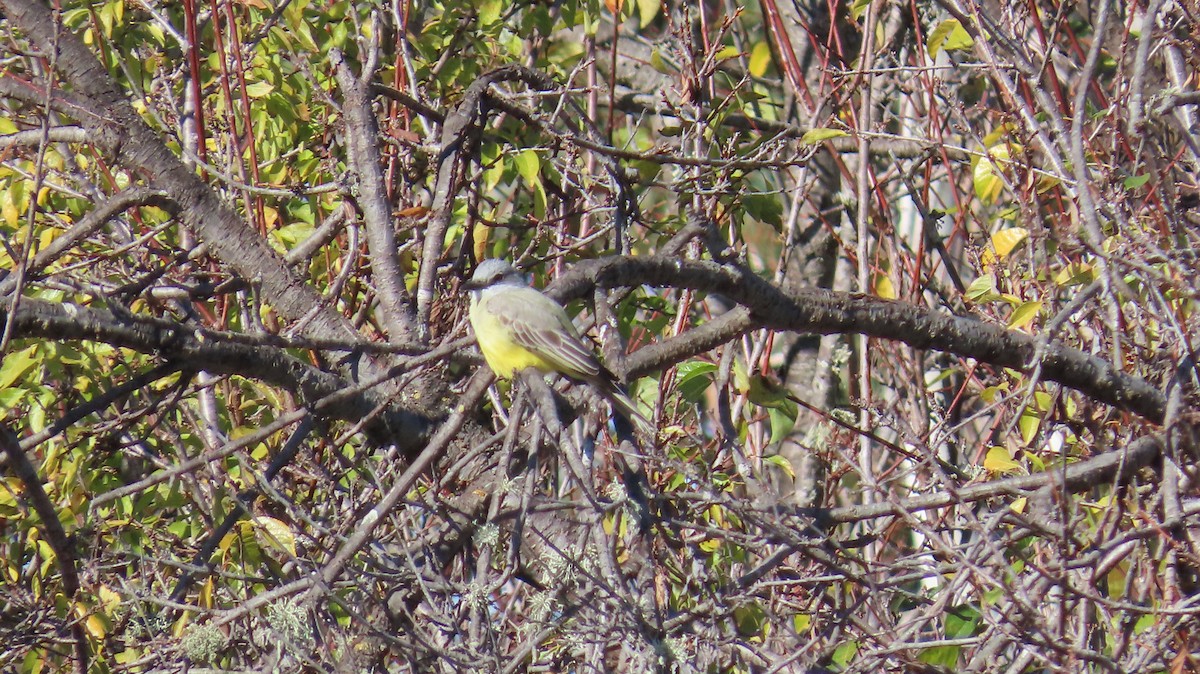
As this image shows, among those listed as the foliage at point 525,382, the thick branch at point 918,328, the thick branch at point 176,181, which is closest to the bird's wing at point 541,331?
the foliage at point 525,382

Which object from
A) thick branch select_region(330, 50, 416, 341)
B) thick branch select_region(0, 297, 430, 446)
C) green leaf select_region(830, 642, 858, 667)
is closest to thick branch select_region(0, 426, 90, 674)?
thick branch select_region(0, 297, 430, 446)

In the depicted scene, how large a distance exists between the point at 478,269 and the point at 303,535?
4.42 feet

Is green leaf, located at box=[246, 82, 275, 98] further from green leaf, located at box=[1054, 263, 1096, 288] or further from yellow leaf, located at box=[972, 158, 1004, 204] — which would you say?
green leaf, located at box=[1054, 263, 1096, 288]

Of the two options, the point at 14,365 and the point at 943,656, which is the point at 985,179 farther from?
the point at 14,365

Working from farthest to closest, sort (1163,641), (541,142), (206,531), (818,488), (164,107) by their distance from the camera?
(818,488), (541,142), (164,107), (206,531), (1163,641)

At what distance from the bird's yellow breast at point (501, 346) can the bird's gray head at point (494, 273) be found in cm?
15

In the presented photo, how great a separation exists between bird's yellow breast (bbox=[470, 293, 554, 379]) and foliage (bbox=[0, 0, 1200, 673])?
0.13m

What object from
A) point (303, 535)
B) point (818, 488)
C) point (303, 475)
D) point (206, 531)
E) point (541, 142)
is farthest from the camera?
point (818, 488)

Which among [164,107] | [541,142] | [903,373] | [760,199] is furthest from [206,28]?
[903,373]

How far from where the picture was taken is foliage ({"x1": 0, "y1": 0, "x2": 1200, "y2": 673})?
2984mm

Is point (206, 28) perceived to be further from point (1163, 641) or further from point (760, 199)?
point (1163, 641)

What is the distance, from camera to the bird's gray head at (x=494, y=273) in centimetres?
463

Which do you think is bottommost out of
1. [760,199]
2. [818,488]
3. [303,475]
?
[818,488]

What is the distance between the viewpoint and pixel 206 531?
477 cm
